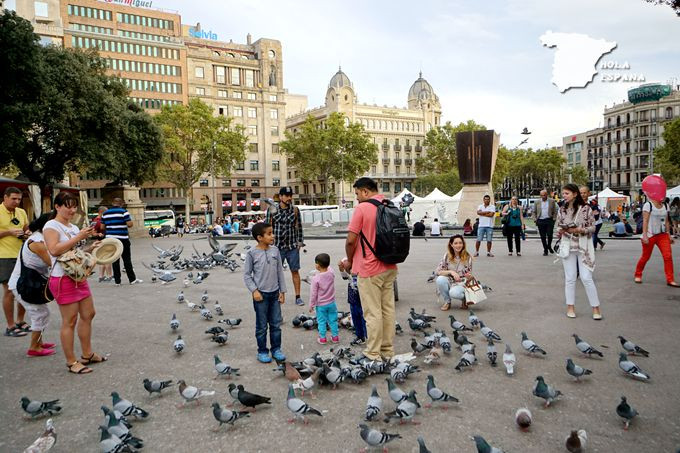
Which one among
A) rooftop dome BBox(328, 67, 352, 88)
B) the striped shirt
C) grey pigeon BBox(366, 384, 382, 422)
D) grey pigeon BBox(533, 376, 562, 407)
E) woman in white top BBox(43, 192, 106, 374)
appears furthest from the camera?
rooftop dome BBox(328, 67, 352, 88)

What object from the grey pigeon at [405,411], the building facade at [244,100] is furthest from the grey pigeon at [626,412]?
the building facade at [244,100]

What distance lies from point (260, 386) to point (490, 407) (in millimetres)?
2151

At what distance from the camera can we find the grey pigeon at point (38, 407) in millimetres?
3801

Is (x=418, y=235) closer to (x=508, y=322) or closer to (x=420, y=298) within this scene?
(x=420, y=298)

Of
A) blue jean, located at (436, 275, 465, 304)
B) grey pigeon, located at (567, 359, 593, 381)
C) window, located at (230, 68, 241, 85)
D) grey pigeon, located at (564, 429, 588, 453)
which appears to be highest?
window, located at (230, 68, 241, 85)

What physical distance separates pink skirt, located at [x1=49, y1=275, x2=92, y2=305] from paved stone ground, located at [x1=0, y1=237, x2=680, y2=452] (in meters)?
0.85

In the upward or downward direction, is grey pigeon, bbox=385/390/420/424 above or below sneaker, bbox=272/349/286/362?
above

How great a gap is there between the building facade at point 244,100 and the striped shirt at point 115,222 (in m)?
58.4

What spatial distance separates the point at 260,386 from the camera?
14.8 ft

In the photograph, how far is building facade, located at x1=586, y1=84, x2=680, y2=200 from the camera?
75.1m

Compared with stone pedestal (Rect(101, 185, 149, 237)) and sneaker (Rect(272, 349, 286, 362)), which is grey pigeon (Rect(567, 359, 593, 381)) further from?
stone pedestal (Rect(101, 185, 149, 237))

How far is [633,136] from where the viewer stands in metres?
79.9

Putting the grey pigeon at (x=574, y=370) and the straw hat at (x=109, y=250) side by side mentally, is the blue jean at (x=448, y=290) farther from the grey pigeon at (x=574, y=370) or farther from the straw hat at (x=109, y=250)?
the straw hat at (x=109, y=250)

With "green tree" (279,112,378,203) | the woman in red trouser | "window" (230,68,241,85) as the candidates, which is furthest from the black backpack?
"window" (230,68,241,85)
